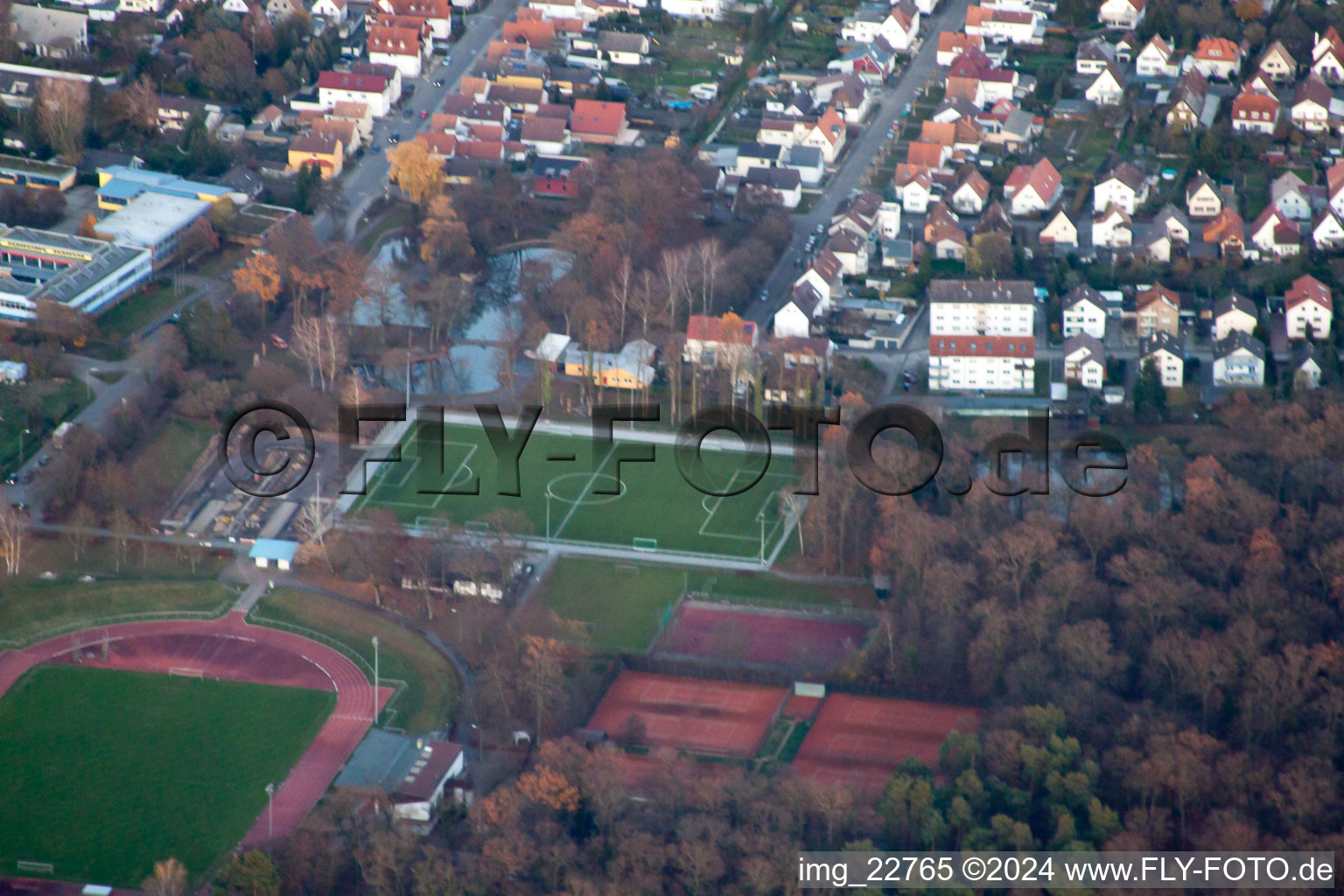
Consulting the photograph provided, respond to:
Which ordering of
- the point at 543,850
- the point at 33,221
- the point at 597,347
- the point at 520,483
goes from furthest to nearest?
the point at 33,221
the point at 597,347
the point at 520,483
the point at 543,850

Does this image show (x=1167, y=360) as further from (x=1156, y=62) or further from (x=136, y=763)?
(x=136, y=763)

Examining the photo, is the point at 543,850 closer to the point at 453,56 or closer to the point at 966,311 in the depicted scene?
the point at 966,311

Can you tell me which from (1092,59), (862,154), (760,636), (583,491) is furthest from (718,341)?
(1092,59)

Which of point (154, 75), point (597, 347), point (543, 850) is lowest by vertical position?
point (543, 850)

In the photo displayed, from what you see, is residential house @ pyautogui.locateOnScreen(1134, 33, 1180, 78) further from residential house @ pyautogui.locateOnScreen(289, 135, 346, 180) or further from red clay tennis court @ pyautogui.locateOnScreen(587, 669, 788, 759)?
red clay tennis court @ pyautogui.locateOnScreen(587, 669, 788, 759)

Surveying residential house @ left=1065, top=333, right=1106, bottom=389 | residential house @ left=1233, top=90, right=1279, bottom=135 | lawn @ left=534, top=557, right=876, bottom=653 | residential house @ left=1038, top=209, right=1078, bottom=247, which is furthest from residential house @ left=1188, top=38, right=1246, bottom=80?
lawn @ left=534, top=557, right=876, bottom=653

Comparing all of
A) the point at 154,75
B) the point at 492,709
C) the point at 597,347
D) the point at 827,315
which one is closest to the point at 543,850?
the point at 492,709

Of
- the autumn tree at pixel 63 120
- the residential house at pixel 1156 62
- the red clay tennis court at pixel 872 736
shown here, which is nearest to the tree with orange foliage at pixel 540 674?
the red clay tennis court at pixel 872 736
